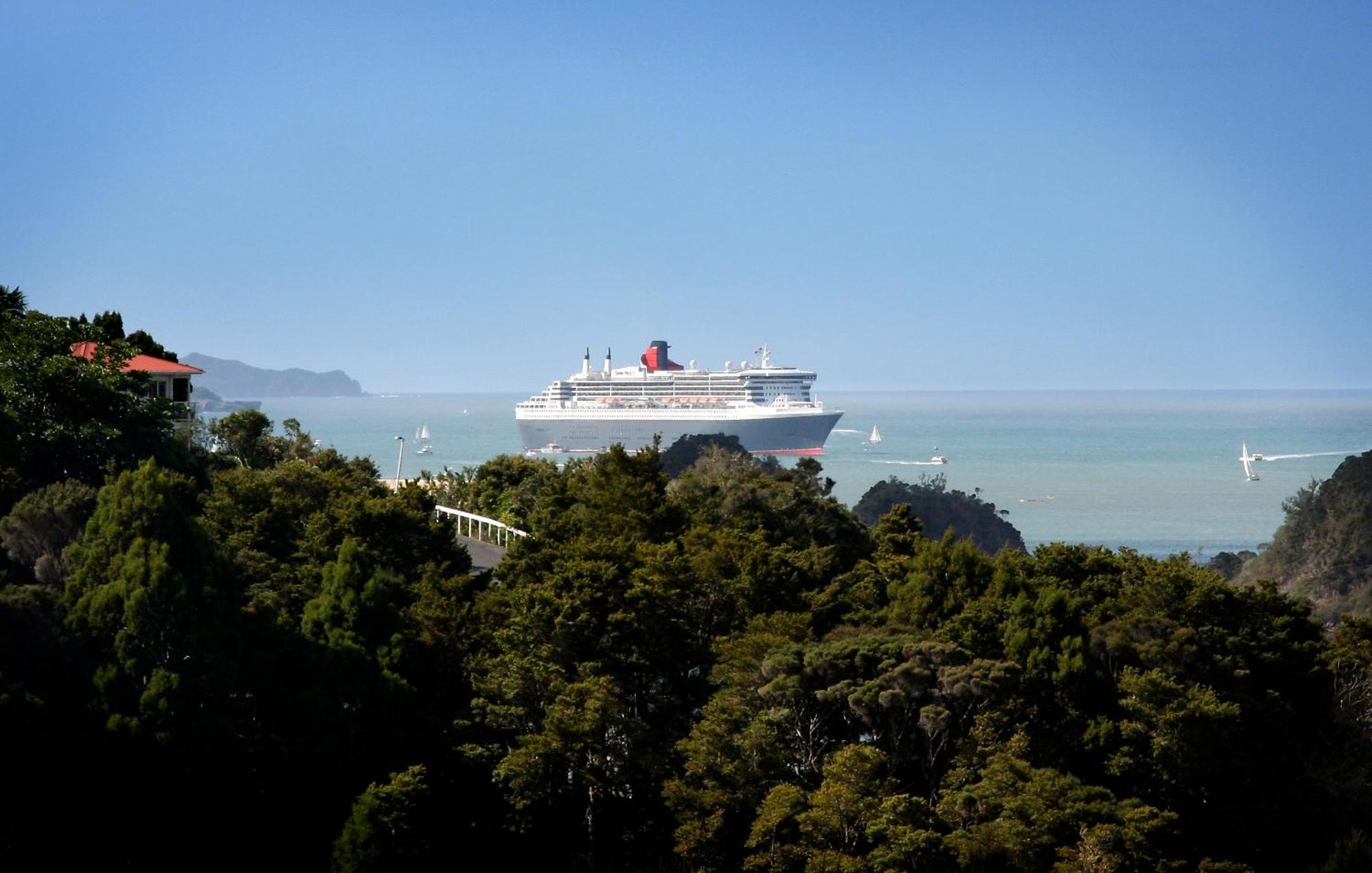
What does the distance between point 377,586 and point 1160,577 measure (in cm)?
1093

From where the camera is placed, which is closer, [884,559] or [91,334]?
[884,559]

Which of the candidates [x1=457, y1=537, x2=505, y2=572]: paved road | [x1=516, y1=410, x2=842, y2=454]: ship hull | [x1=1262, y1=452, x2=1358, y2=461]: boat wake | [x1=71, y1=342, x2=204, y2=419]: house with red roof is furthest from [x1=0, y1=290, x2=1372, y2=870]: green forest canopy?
[x1=1262, y1=452, x2=1358, y2=461]: boat wake

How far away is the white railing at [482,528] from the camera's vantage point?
28719mm

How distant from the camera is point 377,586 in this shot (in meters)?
19.8

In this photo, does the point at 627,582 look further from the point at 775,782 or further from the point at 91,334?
the point at 91,334

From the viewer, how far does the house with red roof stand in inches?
1198

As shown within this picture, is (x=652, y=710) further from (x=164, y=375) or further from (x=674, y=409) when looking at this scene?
(x=674, y=409)

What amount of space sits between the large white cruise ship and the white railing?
7162 centimetres

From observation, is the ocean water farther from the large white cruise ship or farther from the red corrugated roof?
the red corrugated roof

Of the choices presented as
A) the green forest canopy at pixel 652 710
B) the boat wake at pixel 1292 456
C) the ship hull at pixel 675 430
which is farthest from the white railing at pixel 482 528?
the boat wake at pixel 1292 456

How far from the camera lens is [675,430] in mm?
103750

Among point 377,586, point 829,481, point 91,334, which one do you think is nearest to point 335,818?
point 377,586

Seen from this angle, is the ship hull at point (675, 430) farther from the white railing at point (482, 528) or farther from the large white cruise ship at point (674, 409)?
the white railing at point (482, 528)

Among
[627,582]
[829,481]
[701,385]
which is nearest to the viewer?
[627,582]
